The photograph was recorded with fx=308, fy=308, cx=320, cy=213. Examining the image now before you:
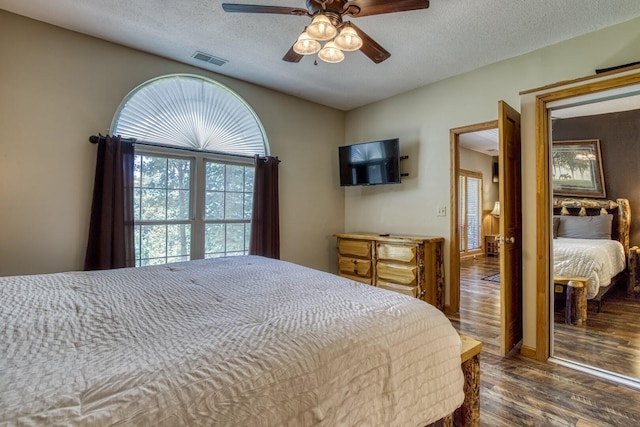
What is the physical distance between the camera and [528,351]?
242 centimetres

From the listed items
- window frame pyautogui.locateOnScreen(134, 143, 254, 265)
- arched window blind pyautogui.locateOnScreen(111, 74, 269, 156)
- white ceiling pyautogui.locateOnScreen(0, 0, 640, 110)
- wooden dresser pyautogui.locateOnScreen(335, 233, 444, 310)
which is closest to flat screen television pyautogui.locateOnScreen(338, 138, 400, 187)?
wooden dresser pyautogui.locateOnScreen(335, 233, 444, 310)

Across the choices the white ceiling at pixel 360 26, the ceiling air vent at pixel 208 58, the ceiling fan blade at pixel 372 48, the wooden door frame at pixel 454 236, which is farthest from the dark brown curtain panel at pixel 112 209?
the wooden door frame at pixel 454 236

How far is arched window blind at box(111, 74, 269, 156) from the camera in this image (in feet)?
9.71

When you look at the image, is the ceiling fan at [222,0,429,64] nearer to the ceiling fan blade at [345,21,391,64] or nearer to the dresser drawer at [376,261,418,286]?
the ceiling fan blade at [345,21,391,64]

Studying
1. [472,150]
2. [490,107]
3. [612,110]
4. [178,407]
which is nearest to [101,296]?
[178,407]

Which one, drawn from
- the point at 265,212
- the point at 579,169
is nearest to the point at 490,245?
the point at 579,169

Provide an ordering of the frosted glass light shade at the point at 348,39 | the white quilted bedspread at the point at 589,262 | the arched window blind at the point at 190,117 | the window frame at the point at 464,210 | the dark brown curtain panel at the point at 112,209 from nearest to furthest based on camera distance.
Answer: the frosted glass light shade at the point at 348,39 < the dark brown curtain panel at the point at 112,209 < the arched window blind at the point at 190,117 < the white quilted bedspread at the point at 589,262 < the window frame at the point at 464,210

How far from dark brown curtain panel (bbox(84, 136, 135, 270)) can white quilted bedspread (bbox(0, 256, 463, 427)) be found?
1168 millimetres

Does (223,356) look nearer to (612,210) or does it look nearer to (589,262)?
(589,262)

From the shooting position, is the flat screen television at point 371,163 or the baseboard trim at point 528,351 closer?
the baseboard trim at point 528,351

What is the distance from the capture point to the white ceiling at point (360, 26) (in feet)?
7.38

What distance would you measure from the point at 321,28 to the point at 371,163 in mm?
2309

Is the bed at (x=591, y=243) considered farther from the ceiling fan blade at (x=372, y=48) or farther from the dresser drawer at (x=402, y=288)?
the ceiling fan blade at (x=372, y=48)

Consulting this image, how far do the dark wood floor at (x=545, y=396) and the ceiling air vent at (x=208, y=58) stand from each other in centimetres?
353
